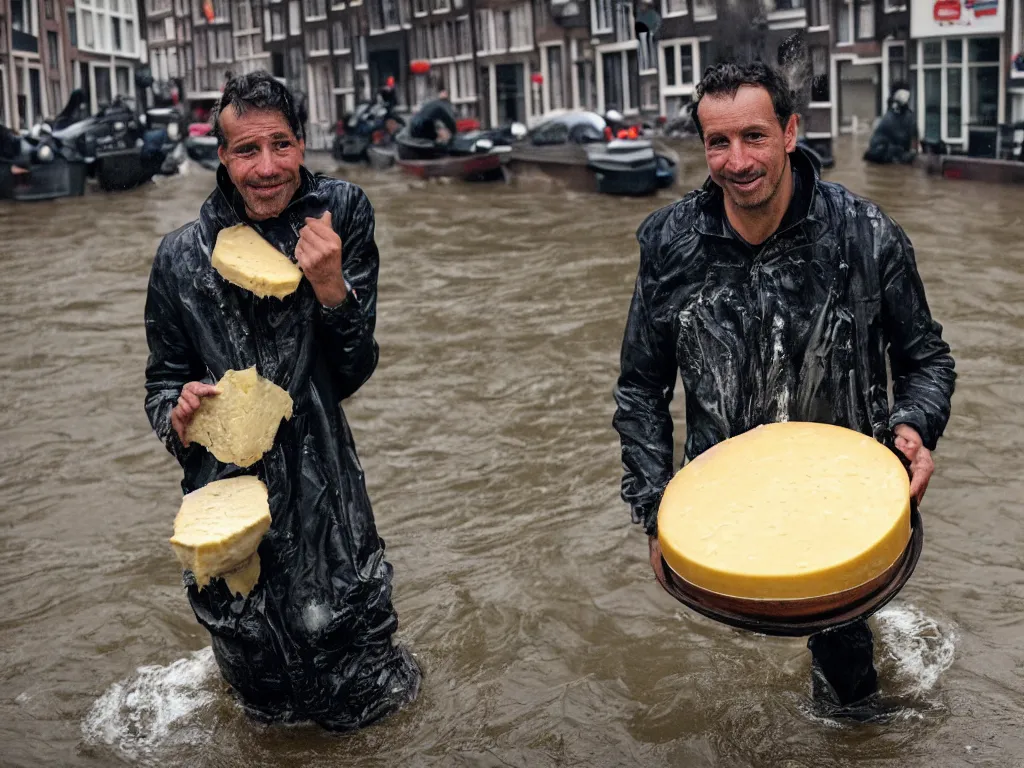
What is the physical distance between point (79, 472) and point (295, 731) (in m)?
3.55

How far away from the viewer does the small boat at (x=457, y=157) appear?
2183 cm

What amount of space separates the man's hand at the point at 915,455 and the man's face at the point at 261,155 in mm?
1427

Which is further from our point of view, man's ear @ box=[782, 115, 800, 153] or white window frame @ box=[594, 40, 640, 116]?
white window frame @ box=[594, 40, 640, 116]

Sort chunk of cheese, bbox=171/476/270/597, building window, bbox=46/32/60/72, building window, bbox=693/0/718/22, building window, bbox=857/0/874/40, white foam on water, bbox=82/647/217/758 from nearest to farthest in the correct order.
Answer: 1. chunk of cheese, bbox=171/476/270/597
2. white foam on water, bbox=82/647/217/758
3. building window, bbox=46/32/60/72
4. building window, bbox=857/0/874/40
5. building window, bbox=693/0/718/22

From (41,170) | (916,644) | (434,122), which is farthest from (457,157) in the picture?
(916,644)

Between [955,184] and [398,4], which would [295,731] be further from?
[398,4]

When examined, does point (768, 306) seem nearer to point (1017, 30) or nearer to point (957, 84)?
point (1017, 30)

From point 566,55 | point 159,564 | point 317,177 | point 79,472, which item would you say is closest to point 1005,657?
point 317,177

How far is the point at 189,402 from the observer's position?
9.94ft

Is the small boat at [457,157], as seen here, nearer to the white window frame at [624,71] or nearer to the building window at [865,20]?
the white window frame at [624,71]

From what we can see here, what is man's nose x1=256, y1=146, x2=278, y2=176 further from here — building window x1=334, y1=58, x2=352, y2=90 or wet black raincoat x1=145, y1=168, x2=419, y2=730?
building window x1=334, y1=58, x2=352, y2=90

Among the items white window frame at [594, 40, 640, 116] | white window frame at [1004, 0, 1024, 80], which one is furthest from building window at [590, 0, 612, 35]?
white window frame at [1004, 0, 1024, 80]

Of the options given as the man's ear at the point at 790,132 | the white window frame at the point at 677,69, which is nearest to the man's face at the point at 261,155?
the man's ear at the point at 790,132

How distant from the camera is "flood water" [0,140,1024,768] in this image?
3.69 metres
